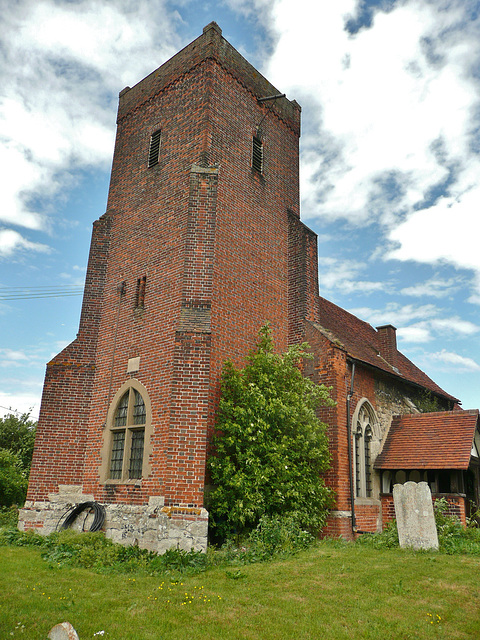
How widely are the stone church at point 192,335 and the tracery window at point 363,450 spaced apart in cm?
5

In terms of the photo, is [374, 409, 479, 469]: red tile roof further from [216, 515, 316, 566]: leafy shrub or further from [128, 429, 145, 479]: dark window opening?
[128, 429, 145, 479]: dark window opening

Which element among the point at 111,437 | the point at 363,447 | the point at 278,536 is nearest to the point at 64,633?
the point at 278,536

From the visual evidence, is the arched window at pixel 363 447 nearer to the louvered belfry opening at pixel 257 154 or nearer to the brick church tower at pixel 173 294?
the brick church tower at pixel 173 294

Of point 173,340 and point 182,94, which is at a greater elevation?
point 182,94

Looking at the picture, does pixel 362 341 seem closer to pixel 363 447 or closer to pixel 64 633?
pixel 363 447

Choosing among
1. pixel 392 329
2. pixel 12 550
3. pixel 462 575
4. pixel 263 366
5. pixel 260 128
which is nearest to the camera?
pixel 462 575

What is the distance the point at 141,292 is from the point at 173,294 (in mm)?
1523

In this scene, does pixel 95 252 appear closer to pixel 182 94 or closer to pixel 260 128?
pixel 182 94

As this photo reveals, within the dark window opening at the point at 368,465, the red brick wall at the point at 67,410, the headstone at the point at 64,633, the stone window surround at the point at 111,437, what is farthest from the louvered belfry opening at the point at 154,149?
the headstone at the point at 64,633

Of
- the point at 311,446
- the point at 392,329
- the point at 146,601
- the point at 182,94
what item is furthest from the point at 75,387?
the point at 392,329

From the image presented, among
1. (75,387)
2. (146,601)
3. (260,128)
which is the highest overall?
(260,128)

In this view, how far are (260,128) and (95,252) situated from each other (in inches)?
261

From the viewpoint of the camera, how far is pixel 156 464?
11531 mm

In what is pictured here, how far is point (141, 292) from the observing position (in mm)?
13977
